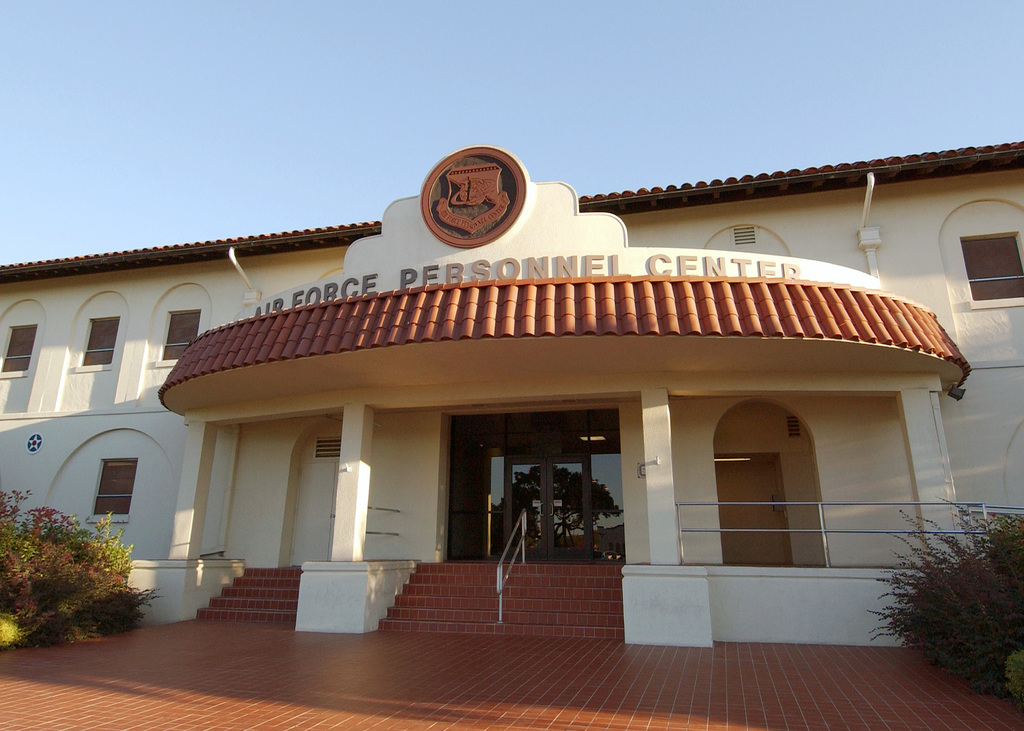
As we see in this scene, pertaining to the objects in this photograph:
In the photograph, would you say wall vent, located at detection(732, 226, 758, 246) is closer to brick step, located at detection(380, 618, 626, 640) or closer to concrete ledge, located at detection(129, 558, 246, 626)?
brick step, located at detection(380, 618, 626, 640)

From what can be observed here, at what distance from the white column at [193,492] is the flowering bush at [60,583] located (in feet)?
3.32

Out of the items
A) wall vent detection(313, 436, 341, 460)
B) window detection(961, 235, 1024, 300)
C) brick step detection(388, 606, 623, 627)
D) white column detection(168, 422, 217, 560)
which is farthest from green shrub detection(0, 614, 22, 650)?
window detection(961, 235, 1024, 300)

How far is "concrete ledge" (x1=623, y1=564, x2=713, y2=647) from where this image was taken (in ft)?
28.4

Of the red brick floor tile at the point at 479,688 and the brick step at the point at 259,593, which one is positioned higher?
the brick step at the point at 259,593

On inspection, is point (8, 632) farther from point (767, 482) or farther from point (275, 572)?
point (767, 482)

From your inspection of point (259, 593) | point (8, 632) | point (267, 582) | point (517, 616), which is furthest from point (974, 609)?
point (8, 632)

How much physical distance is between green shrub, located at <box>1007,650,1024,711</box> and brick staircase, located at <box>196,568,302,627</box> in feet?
31.1

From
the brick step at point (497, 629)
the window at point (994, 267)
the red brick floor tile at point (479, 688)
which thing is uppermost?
the window at point (994, 267)

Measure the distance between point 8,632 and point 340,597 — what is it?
413cm

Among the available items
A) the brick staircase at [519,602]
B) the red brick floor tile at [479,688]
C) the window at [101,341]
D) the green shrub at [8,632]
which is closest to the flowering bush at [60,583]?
the green shrub at [8,632]

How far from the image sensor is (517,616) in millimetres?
9961

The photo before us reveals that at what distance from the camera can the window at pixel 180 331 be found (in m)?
15.5

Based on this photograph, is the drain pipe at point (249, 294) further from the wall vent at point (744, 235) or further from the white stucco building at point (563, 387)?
the wall vent at point (744, 235)

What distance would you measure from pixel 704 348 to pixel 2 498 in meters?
11.2
